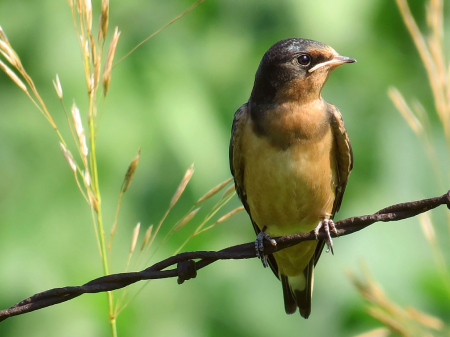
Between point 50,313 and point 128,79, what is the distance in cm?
299

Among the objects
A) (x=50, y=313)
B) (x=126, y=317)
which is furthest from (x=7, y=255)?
(x=126, y=317)

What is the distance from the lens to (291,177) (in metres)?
3.87

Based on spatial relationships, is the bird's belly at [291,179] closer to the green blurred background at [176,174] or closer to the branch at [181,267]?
the branch at [181,267]

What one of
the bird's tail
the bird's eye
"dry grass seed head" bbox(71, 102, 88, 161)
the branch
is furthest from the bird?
"dry grass seed head" bbox(71, 102, 88, 161)

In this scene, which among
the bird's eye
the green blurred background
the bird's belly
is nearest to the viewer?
the bird's belly

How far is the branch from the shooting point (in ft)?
8.27

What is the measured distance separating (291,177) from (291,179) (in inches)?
0.5

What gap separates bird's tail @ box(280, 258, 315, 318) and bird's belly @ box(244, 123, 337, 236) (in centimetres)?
59

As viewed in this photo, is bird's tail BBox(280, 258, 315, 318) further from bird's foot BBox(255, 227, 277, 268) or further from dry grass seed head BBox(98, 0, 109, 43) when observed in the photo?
dry grass seed head BBox(98, 0, 109, 43)

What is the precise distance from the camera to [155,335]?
24.1ft

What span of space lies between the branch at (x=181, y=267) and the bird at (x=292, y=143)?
3.39 ft

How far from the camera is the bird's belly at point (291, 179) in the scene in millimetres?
3869

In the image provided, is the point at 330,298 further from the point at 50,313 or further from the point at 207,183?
the point at 50,313

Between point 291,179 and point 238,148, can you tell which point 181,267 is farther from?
point 238,148
